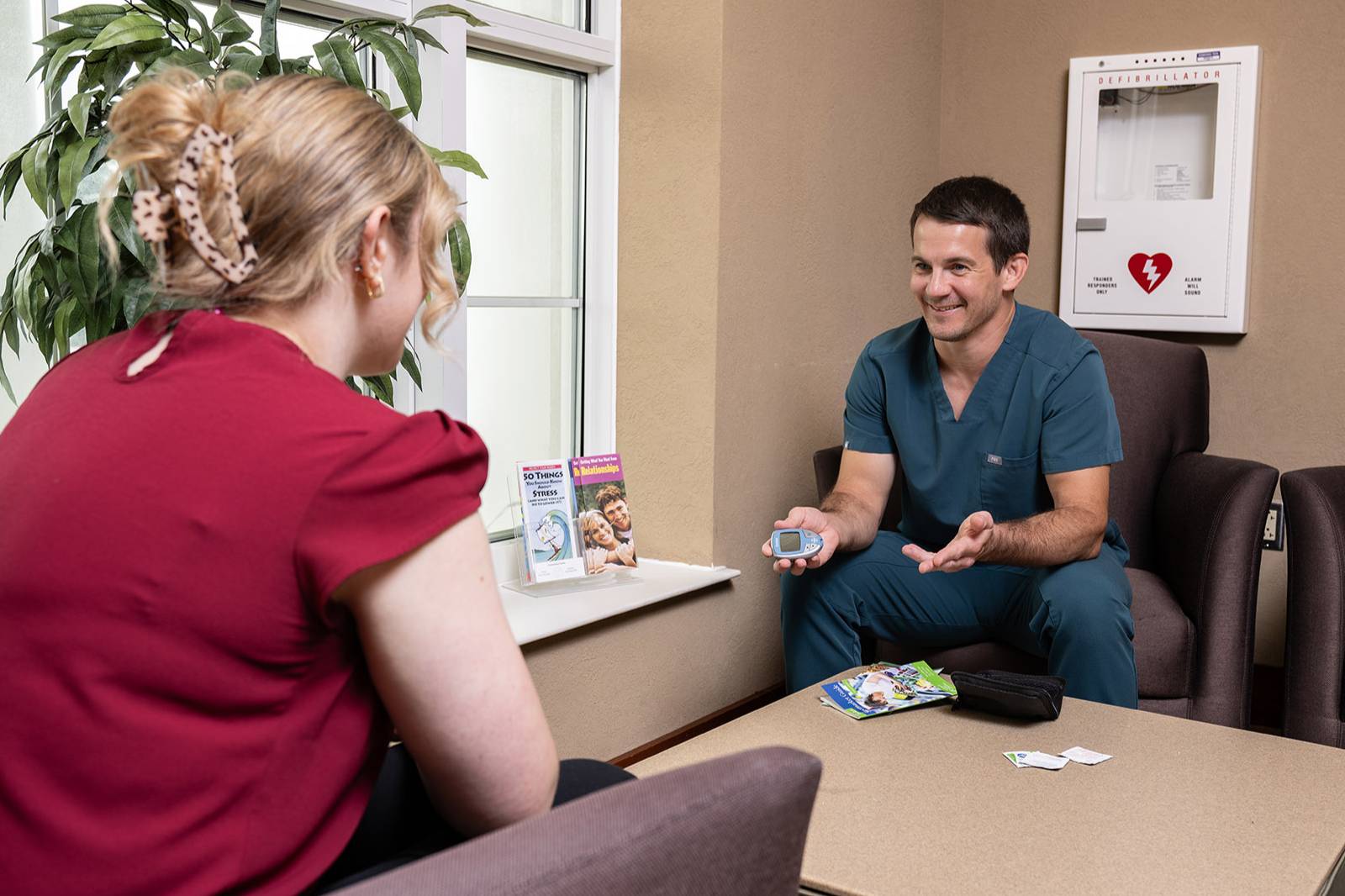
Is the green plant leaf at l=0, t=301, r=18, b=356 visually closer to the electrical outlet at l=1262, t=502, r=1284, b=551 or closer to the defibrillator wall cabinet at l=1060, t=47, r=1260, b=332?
the defibrillator wall cabinet at l=1060, t=47, r=1260, b=332

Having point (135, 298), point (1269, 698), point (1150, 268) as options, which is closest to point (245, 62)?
point (135, 298)

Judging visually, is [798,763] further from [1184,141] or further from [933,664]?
[1184,141]

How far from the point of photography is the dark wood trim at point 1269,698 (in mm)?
2977

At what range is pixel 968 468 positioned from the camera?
2.44 meters

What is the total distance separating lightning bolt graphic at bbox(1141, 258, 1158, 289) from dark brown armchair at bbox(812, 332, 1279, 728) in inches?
15.8

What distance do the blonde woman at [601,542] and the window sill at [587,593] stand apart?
0.06 m

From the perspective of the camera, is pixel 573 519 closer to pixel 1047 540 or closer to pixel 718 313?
pixel 718 313

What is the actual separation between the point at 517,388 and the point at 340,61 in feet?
3.98

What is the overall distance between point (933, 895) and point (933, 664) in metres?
1.19

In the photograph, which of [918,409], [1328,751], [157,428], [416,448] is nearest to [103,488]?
[157,428]

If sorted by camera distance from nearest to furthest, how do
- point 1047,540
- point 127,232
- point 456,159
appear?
point 127,232, point 456,159, point 1047,540

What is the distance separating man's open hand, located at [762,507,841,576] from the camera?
7.38ft

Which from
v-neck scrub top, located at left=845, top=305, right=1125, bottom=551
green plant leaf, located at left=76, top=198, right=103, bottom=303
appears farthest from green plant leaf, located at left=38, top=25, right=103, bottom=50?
v-neck scrub top, located at left=845, top=305, right=1125, bottom=551

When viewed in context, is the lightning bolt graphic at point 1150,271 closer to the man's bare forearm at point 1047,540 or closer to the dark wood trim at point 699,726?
the man's bare forearm at point 1047,540
